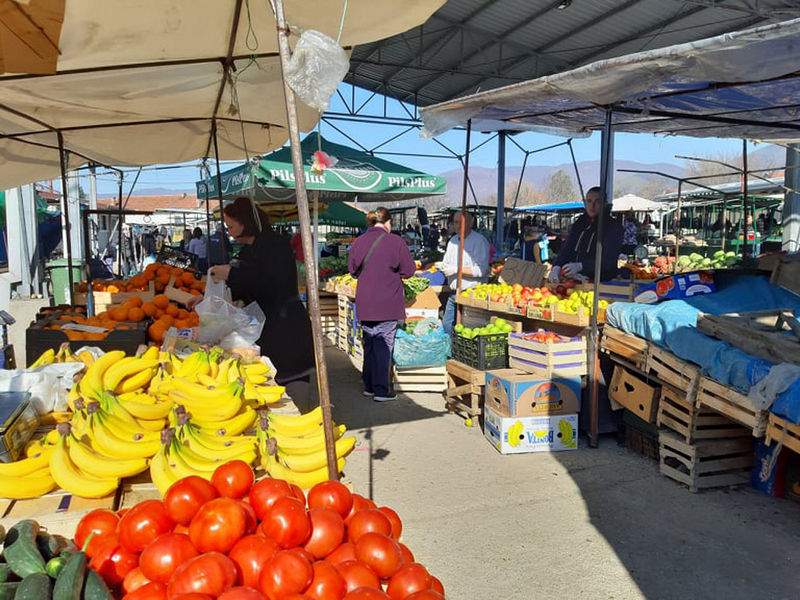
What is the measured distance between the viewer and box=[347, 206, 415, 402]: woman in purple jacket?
20.9ft

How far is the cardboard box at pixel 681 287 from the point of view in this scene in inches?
195

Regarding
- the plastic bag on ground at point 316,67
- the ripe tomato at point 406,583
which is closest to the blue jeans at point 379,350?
the plastic bag on ground at point 316,67

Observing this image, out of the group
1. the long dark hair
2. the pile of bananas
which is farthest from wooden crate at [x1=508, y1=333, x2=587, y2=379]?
the pile of bananas

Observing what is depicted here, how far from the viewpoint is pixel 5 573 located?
132cm

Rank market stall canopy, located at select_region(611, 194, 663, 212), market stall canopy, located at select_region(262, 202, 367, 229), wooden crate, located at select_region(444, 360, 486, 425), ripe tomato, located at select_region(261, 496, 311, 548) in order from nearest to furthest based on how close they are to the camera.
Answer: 1. ripe tomato, located at select_region(261, 496, 311, 548)
2. wooden crate, located at select_region(444, 360, 486, 425)
3. market stall canopy, located at select_region(262, 202, 367, 229)
4. market stall canopy, located at select_region(611, 194, 663, 212)

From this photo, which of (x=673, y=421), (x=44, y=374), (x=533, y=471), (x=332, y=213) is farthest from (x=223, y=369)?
(x=332, y=213)

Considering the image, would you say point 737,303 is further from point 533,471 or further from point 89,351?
point 89,351

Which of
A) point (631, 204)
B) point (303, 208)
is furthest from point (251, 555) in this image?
point (631, 204)

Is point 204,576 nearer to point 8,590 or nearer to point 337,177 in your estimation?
point 8,590

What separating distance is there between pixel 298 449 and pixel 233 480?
33.5 inches

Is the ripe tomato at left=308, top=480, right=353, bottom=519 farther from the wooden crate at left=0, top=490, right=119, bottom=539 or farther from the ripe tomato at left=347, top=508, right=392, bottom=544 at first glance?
the wooden crate at left=0, top=490, right=119, bottom=539

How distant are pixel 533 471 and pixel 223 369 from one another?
2.71m

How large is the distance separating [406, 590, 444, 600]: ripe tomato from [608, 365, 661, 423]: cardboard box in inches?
152

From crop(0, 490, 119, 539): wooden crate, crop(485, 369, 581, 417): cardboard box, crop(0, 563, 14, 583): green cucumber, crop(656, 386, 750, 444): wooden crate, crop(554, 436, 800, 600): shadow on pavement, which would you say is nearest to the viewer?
crop(0, 563, 14, 583): green cucumber
